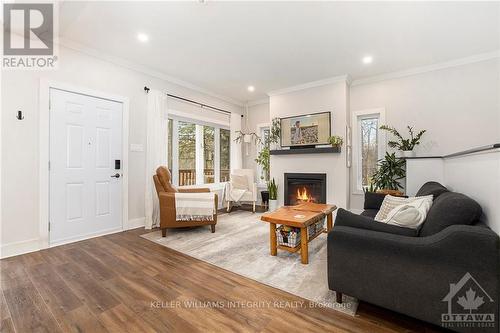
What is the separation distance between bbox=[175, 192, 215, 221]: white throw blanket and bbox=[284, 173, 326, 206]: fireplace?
2.17m

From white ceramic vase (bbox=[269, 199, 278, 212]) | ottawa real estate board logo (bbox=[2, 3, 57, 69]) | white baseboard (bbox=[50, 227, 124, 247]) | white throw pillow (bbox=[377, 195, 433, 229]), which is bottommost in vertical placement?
white baseboard (bbox=[50, 227, 124, 247])

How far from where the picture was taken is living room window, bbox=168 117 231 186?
4.70 m

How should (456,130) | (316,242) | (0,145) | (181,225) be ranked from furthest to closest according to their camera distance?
(456,130)
(181,225)
(316,242)
(0,145)

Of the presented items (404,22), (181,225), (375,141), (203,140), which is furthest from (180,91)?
Answer: (375,141)

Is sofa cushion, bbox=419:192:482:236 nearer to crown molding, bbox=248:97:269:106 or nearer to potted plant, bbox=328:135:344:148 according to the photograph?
potted plant, bbox=328:135:344:148

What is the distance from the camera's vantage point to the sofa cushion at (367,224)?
62.6 inches

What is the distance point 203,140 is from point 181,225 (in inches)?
96.7

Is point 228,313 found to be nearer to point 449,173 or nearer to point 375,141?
point 449,173

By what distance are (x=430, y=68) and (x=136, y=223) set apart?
19.2ft

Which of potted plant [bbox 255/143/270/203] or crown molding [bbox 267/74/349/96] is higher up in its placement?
crown molding [bbox 267/74/349/96]

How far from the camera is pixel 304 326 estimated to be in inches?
61.0

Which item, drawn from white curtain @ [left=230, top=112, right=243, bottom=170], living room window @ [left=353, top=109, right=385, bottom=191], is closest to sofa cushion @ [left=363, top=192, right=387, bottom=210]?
living room window @ [left=353, top=109, right=385, bottom=191]

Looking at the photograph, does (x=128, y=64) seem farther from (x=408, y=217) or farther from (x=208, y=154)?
(x=408, y=217)

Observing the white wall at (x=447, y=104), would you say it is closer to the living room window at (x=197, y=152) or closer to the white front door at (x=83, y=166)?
the living room window at (x=197, y=152)
